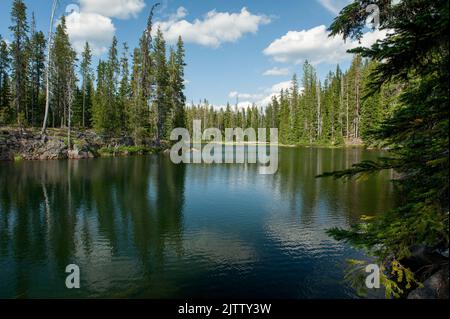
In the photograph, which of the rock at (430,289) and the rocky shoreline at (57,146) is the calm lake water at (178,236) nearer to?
the rock at (430,289)

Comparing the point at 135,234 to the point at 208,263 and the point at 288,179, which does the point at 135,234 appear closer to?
the point at 208,263

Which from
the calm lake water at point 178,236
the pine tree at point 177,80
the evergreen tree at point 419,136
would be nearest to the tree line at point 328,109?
the pine tree at point 177,80

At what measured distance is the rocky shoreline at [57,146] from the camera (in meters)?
41.7

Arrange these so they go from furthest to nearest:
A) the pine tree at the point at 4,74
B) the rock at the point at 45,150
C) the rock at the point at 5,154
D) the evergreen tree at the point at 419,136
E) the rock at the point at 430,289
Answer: the pine tree at the point at 4,74, the rock at the point at 45,150, the rock at the point at 5,154, the rock at the point at 430,289, the evergreen tree at the point at 419,136

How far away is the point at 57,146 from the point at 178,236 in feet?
123

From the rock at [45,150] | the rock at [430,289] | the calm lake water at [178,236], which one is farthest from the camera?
the rock at [45,150]

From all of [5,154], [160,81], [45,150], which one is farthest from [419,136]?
[160,81]

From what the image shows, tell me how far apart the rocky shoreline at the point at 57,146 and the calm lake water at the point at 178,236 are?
1556cm

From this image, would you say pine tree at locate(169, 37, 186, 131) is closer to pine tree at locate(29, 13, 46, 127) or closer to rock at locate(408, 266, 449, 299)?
pine tree at locate(29, 13, 46, 127)

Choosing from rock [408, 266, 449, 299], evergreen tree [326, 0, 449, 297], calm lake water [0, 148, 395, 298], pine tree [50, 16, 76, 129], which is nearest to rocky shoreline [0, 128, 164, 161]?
pine tree [50, 16, 76, 129]

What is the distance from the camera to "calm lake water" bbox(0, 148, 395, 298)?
1034 centimetres

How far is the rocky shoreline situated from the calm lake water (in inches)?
613
